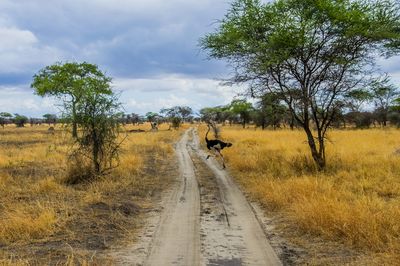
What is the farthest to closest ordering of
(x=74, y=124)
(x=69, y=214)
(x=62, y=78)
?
1. (x=62, y=78)
2. (x=74, y=124)
3. (x=69, y=214)

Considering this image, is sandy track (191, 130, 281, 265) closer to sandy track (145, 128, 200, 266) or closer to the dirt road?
the dirt road

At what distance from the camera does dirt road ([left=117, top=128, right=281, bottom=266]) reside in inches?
258

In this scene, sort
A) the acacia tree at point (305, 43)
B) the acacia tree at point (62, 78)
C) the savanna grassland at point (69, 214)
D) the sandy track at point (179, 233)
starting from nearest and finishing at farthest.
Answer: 1. the sandy track at point (179, 233)
2. the savanna grassland at point (69, 214)
3. the acacia tree at point (305, 43)
4. the acacia tree at point (62, 78)

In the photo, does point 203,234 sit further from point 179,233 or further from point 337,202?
point 337,202

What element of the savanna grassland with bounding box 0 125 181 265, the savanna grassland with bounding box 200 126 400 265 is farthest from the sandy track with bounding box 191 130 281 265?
the savanna grassland with bounding box 0 125 181 265

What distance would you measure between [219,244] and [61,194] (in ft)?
20.2

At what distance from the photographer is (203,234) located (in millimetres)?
7984

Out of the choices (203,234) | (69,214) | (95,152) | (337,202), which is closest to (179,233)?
(203,234)

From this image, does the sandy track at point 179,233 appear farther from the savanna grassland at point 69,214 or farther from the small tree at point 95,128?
the small tree at point 95,128

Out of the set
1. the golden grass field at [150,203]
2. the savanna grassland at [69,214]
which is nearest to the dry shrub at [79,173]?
the savanna grassland at [69,214]

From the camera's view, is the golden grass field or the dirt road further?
the golden grass field

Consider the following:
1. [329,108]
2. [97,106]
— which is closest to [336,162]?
[329,108]

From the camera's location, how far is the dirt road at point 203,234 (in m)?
6.54

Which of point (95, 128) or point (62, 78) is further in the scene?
point (62, 78)
